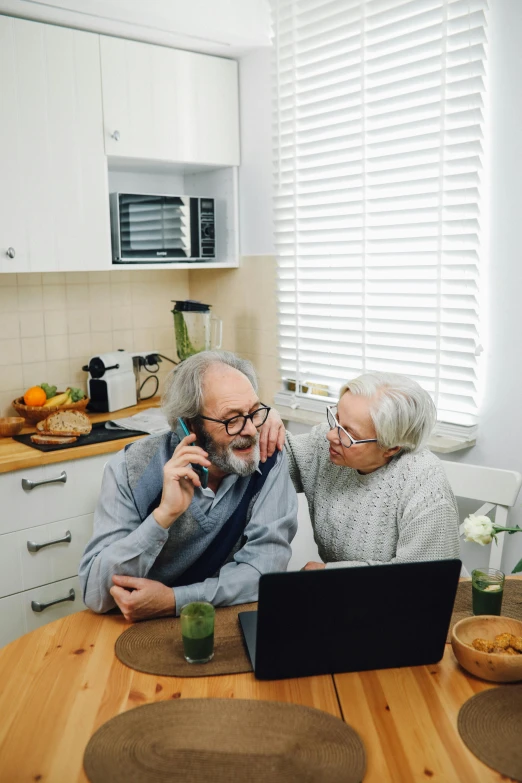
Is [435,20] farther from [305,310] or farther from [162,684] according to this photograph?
[162,684]

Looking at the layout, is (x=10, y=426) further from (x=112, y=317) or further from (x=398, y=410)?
(x=398, y=410)

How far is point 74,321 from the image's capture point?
3271 millimetres

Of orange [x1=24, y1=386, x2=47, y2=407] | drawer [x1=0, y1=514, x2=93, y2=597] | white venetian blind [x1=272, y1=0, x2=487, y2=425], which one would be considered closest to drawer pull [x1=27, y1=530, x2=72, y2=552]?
drawer [x1=0, y1=514, x2=93, y2=597]

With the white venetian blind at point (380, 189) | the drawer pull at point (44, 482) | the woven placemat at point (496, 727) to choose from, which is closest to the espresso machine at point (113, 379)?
the drawer pull at point (44, 482)

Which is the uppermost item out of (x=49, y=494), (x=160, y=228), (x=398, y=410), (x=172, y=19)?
(x=172, y=19)

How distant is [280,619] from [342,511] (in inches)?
27.8

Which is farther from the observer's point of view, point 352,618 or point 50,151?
point 50,151

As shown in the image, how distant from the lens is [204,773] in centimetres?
105

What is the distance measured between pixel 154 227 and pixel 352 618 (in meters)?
2.23

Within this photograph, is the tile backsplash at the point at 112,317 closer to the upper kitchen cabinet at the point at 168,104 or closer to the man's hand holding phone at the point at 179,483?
the upper kitchen cabinet at the point at 168,104

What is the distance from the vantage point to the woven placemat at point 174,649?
1313mm

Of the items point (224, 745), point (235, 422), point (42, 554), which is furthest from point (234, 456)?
point (42, 554)

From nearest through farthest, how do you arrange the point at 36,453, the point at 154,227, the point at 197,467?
the point at 197,467, the point at 36,453, the point at 154,227

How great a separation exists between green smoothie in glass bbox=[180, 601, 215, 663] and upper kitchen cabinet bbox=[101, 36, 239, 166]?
2.10m
